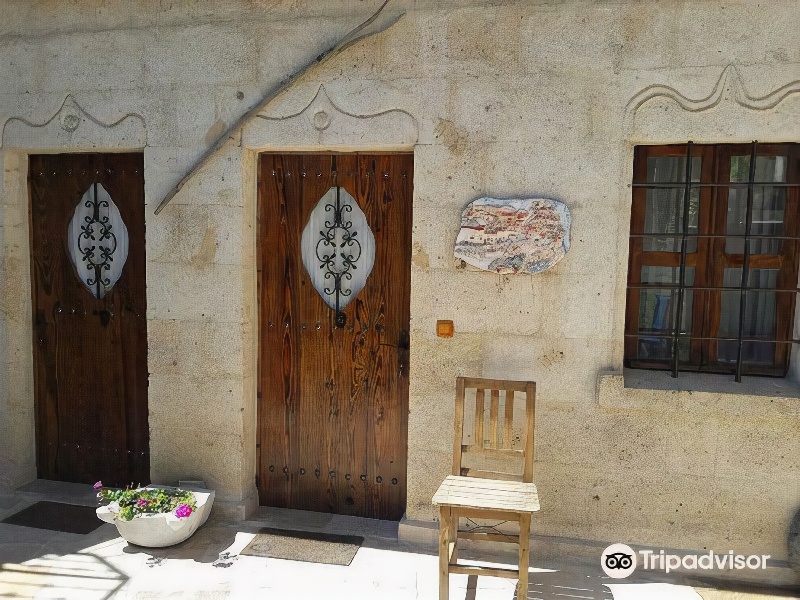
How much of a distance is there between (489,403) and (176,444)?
6.49 feet

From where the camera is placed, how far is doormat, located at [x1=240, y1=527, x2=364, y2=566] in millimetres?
3576

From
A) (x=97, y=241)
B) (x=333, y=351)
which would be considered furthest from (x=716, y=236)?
(x=97, y=241)

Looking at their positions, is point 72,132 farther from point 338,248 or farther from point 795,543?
point 795,543

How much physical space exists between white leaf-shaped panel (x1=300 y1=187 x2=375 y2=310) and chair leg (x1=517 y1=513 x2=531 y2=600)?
65.6 inches

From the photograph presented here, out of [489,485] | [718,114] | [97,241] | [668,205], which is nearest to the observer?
[489,485]


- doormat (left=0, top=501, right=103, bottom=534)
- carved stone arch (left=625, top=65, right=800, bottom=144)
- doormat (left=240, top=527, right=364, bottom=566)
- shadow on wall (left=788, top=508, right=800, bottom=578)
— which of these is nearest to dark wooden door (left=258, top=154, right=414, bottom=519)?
doormat (left=240, top=527, right=364, bottom=566)

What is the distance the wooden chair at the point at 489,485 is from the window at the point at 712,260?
83 cm

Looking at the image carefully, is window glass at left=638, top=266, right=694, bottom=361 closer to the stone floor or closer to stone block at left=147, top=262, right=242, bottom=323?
the stone floor

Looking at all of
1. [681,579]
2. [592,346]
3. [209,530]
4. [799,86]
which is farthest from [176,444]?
[799,86]

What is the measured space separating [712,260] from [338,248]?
214cm

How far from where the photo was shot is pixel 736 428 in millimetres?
3420

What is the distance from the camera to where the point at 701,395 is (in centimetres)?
338

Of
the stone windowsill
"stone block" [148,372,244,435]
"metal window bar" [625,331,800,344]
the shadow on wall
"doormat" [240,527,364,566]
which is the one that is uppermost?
"metal window bar" [625,331,800,344]

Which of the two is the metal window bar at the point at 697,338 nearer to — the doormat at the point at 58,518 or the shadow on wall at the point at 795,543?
the shadow on wall at the point at 795,543
